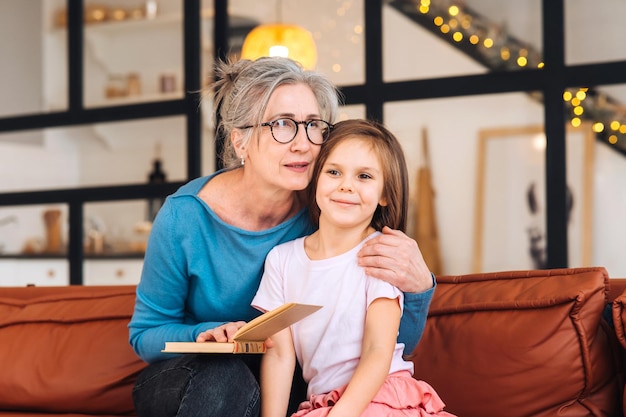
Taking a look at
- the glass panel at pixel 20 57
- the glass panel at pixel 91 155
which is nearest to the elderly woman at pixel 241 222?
the glass panel at pixel 91 155

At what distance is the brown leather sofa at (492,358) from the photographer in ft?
6.21

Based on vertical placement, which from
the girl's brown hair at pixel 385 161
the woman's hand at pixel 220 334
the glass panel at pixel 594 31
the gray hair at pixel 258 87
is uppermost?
the glass panel at pixel 594 31

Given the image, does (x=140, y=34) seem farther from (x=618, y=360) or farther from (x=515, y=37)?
(x=618, y=360)

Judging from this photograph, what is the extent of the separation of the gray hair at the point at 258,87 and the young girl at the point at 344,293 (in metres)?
0.12

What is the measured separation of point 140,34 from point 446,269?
7.79 ft

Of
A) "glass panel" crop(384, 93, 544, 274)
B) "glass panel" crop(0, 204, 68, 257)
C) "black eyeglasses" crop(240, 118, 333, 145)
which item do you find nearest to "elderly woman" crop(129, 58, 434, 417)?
"black eyeglasses" crop(240, 118, 333, 145)

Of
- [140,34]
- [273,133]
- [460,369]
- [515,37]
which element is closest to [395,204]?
[273,133]

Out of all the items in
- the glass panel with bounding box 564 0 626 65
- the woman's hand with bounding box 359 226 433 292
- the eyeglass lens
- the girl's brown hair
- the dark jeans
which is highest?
the glass panel with bounding box 564 0 626 65

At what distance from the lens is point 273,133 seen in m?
1.91

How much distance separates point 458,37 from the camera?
14.3ft

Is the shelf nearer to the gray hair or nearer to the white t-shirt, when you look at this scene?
the gray hair

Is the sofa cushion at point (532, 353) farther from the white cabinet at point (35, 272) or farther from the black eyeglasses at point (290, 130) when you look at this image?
the white cabinet at point (35, 272)

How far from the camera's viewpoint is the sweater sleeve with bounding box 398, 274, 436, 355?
1.79 meters

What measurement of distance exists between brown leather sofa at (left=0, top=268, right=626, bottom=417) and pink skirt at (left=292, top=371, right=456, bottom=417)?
26cm
